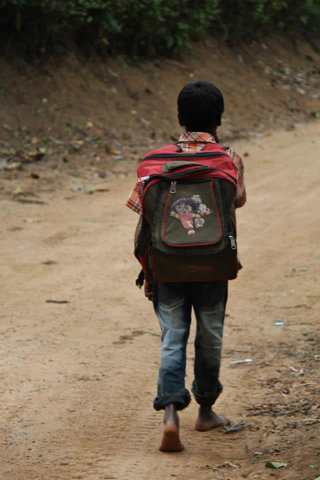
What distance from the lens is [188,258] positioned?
2.96 m

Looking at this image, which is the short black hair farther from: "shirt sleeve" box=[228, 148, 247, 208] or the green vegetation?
the green vegetation

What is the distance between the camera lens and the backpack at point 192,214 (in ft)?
9.64

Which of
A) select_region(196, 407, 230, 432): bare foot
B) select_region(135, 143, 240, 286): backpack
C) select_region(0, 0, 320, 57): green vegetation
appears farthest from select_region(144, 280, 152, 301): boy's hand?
select_region(0, 0, 320, 57): green vegetation

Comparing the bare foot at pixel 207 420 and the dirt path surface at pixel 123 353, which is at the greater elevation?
the bare foot at pixel 207 420

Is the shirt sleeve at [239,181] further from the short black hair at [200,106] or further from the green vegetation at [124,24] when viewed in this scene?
the green vegetation at [124,24]

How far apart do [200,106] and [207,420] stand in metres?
1.44

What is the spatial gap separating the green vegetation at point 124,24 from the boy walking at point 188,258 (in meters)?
8.02

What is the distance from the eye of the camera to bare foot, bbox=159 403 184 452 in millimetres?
3027

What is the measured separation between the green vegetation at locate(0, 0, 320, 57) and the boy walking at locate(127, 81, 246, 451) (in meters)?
8.02

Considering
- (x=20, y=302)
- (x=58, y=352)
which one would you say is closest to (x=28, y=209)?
(x=20, y=302)

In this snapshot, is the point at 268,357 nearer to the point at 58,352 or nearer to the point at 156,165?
the point at 58,352

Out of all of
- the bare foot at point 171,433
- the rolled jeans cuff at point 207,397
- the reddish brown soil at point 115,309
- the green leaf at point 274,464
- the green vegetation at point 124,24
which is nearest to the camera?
the green leaf at point 274,464

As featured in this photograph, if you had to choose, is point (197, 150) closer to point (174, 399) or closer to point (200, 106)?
point (200, 106)

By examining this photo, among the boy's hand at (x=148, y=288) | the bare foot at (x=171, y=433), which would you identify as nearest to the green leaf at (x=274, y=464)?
the bare foot at (x=171, y=433)
